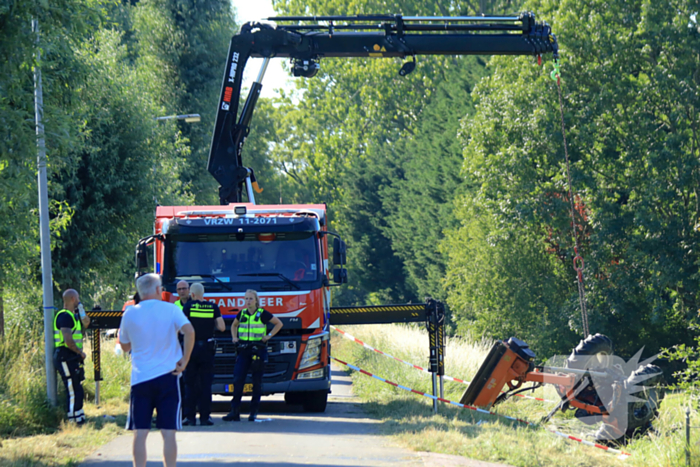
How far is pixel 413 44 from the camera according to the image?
15.6 m

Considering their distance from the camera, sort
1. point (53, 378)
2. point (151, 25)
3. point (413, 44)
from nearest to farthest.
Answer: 1. point (53, 378)
2. point (413, 44)
3. point (151, 25)

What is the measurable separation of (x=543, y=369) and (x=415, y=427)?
229 centimetres

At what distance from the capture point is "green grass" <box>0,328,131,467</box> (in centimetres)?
906

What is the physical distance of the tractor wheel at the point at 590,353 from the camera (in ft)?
38.8

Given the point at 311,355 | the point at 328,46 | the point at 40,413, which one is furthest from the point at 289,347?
the point at 328,46

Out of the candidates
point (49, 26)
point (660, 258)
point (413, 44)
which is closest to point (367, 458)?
point (49, 26)

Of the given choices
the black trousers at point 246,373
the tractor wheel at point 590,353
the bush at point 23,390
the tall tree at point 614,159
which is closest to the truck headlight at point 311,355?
the black trousers at point 246,373

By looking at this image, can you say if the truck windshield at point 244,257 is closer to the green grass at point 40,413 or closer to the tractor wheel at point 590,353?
the green grass at point 40,413

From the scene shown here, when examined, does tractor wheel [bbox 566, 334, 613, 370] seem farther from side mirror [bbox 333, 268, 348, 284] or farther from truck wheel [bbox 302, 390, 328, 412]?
truck wheel [bbox 302, 390, 328, 412]

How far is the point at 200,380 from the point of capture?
11.4 m

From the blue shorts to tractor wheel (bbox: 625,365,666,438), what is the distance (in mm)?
6068

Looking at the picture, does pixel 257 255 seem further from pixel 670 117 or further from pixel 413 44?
pixel 670 117

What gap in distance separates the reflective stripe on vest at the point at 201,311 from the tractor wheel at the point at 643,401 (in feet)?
17.7

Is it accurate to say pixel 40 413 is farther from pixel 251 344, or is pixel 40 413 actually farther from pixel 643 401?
pixel 643 401
